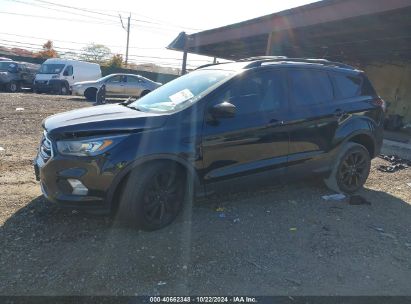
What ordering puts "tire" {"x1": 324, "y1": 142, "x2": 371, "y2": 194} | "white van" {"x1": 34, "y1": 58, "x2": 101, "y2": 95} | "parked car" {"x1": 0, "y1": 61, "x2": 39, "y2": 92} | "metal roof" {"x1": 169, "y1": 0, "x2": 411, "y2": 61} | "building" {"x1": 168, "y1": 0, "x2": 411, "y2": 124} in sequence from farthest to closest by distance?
1. "white van" {"x1": 34, "y1": 58, "x2": 101, "y2": 95}
2. "parked car" {"x1": 0, "y1": 61, "x2": 39, "y2": 92}
3. "building" {"x1": 168, "y1": 0, "x2": 411, "y2": 124}
4. "metal roof" {"x1": 169, "y1": 0, "x2": 411, "y2": 61}
5. "tire" {"x1": 324, "y1": 142, "x2": 371, "y2": 194}

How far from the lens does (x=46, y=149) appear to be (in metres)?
3.96

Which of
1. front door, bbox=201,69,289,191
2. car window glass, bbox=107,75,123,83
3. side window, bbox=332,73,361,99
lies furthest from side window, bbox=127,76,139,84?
front door, bbox=201,69,289,191

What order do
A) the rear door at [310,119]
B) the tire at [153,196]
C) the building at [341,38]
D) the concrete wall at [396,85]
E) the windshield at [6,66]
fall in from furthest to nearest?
the windshield at [6,66] → the concrete wall at [396,85] → the building at [341,38] → the rear door at [310,119] → the tire at [153,196]

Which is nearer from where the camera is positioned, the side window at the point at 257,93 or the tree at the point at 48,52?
the side window at the point at 257,93

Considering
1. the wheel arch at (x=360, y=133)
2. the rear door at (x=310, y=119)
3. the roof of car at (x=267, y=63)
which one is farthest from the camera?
the wheel arch at (x=360, y=133)

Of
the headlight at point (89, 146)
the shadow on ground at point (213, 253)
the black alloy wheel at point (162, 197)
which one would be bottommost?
the shadow on ground at point (213, 253)

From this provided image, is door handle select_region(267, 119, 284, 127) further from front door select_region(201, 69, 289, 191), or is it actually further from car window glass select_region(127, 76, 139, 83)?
car window glass select_region(127, 76, 139, 83)

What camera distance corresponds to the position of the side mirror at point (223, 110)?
4.05 meters

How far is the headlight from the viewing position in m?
3.68

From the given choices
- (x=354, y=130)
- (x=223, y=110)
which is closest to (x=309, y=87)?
(x=354, y=130)

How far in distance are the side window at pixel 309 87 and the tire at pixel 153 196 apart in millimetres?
1894

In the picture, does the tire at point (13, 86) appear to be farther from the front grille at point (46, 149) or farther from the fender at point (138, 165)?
the fender at point (138, 165)

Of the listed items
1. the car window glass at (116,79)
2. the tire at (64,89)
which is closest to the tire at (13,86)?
the tire at (64,89)

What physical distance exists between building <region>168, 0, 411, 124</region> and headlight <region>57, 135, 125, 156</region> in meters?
7.86
